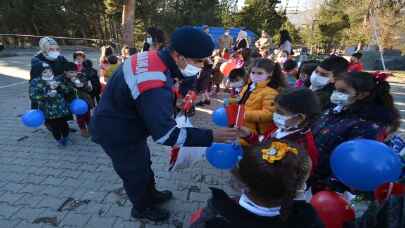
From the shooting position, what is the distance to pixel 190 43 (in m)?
2.33

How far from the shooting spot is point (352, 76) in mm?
2838

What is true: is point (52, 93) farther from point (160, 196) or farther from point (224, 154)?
point (224, 154)

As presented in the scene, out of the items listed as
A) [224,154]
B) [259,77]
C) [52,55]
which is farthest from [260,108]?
[52,55]

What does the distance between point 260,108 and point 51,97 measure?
3228 mm

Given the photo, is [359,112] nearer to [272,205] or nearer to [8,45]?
[272,205]

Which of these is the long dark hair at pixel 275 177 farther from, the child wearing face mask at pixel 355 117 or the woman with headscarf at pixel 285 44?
the woman with headscarf at pixel 285 44

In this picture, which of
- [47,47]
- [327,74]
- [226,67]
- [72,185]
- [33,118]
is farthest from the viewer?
[226,67]

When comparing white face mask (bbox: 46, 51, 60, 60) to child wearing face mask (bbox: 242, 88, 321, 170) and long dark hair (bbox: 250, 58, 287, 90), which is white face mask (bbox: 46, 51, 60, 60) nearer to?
long dark hair (bbox: 250, 58, 287, 90)

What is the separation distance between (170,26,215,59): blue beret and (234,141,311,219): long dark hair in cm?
109

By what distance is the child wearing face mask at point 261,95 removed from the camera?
3.29m

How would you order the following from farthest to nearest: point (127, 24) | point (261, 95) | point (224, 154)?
point (127, 24), point (261, 95), point (224, 154)

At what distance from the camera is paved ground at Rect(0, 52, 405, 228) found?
324 cm

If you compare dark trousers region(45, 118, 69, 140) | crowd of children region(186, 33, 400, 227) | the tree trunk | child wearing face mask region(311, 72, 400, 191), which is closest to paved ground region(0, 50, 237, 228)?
dark trousers region(45, 118, 69, 140)

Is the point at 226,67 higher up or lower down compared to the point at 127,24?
lower down
